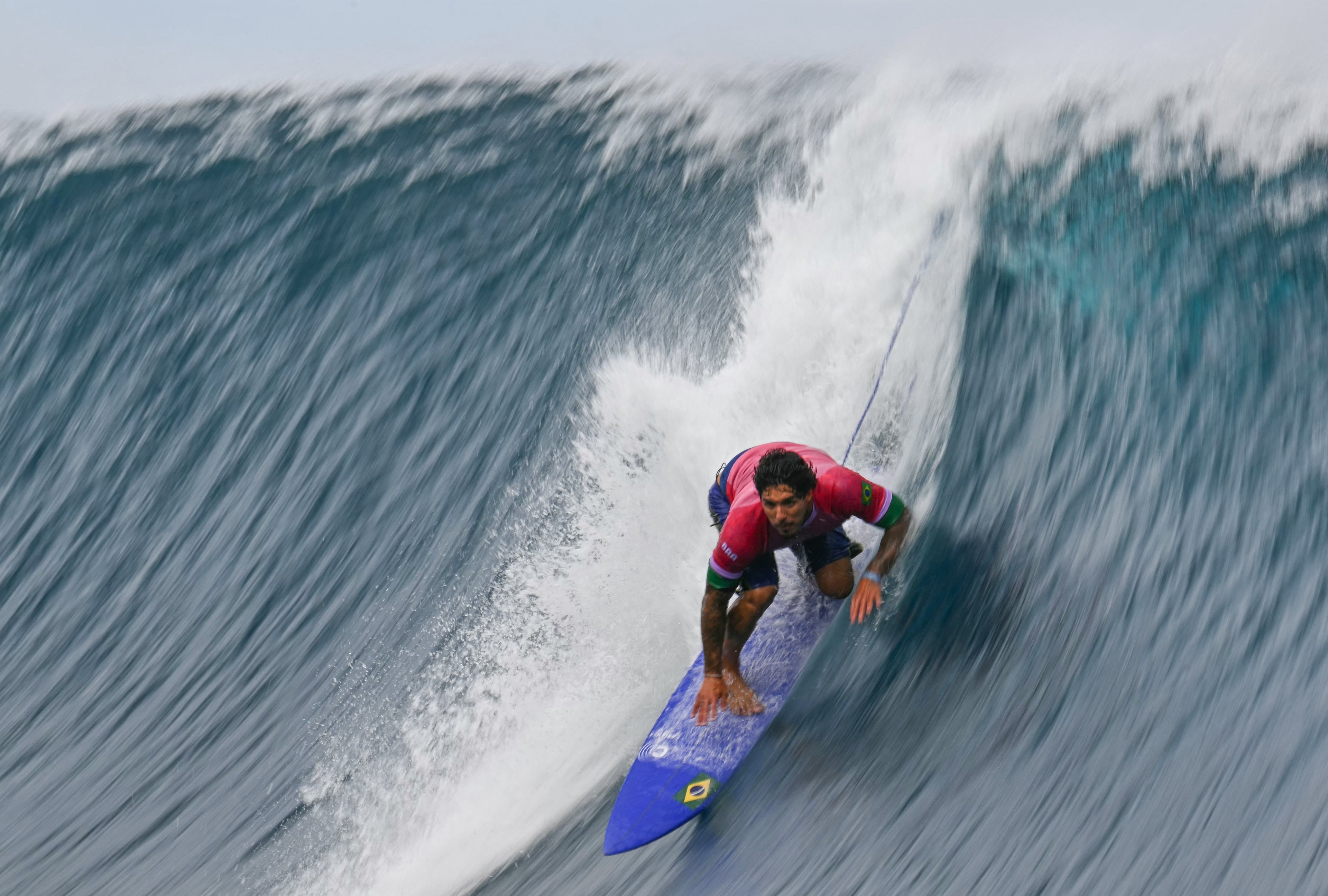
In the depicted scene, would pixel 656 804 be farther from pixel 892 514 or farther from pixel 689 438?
pixel 689 438

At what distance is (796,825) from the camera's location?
387 centimetres

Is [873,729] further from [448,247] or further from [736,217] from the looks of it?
[448,247]

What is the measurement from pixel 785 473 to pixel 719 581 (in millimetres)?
579

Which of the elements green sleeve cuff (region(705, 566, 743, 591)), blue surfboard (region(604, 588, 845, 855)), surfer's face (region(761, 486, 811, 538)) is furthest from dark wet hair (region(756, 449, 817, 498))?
blue surfboard (region(604, 588, 845, 855))

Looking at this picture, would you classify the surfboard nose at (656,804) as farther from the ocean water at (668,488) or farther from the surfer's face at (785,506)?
the surfer's face at (785,506)

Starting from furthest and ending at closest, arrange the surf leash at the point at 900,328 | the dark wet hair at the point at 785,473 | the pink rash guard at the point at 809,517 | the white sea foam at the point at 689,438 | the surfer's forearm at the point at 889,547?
1. the surf leash at the point at 900,328
2. the white sea foam at the point at 689,438
3. the surfer's forearm at the point at 889,547
4. the pink rash guard at the point at 809,517
5. the dark wet hair at the point at 785,473

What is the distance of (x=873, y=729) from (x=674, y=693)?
2.93 ft

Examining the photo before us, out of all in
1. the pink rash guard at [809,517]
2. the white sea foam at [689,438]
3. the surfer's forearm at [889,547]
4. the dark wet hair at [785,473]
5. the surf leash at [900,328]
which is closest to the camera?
the dark wet hair at [785,473]

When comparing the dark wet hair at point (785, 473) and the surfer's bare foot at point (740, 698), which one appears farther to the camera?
the surfer's bare foot at point (740, 698)

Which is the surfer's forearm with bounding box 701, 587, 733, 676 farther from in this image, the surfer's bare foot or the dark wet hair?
the dark wet hair

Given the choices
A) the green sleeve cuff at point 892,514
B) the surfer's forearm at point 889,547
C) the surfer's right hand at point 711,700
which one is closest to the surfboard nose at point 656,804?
the surfer's right hand at point 711,700

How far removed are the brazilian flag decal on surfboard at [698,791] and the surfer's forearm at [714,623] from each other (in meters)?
0.39

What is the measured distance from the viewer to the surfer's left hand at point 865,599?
410 centimetres

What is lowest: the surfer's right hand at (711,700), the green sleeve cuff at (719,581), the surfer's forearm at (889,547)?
the surfer's right hand at (711,700)
